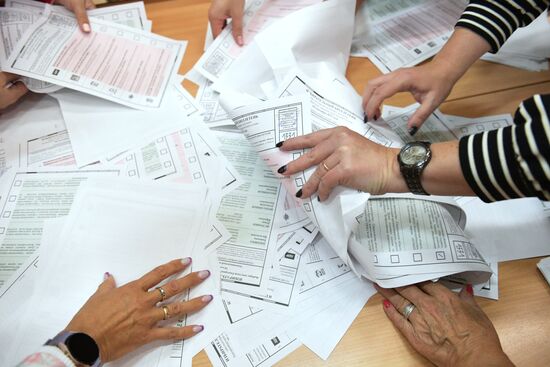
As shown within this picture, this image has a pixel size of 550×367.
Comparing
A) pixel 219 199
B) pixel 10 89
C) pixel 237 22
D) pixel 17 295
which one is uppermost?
pixel 237 22

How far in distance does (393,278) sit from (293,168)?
22 cm

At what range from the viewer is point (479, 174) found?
0.52 meters

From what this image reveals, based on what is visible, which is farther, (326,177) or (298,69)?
(298,69)

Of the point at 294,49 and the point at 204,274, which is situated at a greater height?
the point at 294,49

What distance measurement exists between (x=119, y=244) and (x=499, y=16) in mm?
752

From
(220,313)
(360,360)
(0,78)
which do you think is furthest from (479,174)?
(0,78)

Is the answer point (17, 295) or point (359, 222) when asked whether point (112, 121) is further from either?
point (359, 222)

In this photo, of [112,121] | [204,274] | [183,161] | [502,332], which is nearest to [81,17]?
[112,121]

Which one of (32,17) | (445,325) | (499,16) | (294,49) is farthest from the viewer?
(32,17)

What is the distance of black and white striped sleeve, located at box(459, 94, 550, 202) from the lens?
0.47m

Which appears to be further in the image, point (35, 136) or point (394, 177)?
point (35, 136)

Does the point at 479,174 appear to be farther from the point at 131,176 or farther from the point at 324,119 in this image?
the point at 131,176

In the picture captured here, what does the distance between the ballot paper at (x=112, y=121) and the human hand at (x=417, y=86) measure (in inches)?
14.4

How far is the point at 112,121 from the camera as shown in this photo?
34.5 inches
